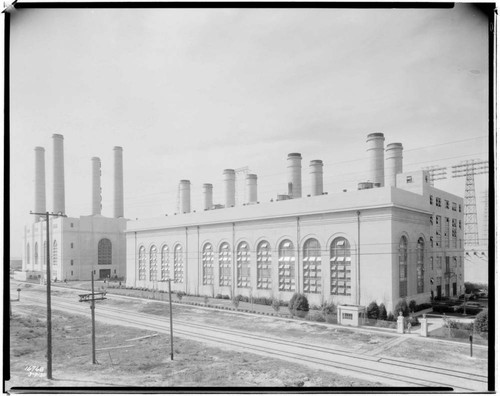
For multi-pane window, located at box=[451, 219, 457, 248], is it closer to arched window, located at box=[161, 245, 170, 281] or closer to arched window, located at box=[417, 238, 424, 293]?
arched window, located at box=[417, 238, 424, 293]

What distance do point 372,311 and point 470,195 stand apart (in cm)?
461

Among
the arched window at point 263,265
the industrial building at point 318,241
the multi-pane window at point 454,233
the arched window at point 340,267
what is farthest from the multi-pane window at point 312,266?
the multi-pane window at point 454,233

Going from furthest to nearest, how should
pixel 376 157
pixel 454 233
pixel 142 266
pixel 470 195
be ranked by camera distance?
pixel 142 266, pixel 454 233, pixel 376 157, pixel 470 195

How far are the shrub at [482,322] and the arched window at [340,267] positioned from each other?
3644mm

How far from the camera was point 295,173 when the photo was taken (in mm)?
12492

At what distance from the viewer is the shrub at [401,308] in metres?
11.7

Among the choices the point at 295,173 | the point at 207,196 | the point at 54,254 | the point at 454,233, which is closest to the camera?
the point at 454,233

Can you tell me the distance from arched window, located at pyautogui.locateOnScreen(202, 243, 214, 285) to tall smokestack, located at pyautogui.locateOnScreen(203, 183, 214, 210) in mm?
1621

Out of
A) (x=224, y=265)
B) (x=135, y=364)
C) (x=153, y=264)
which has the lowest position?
(x=135, y=364)

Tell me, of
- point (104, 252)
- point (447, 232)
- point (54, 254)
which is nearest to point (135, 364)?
point (104, 252)

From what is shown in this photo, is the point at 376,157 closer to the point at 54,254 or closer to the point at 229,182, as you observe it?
the point at 229,182

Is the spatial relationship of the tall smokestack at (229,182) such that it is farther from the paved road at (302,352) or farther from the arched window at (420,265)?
the arched window at (420,265)

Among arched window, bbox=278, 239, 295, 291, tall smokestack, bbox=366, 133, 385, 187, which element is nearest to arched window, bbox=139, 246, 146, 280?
arched window, bbox=278, 239, 295, 291

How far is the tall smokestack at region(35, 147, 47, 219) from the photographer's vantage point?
11.4 metres
